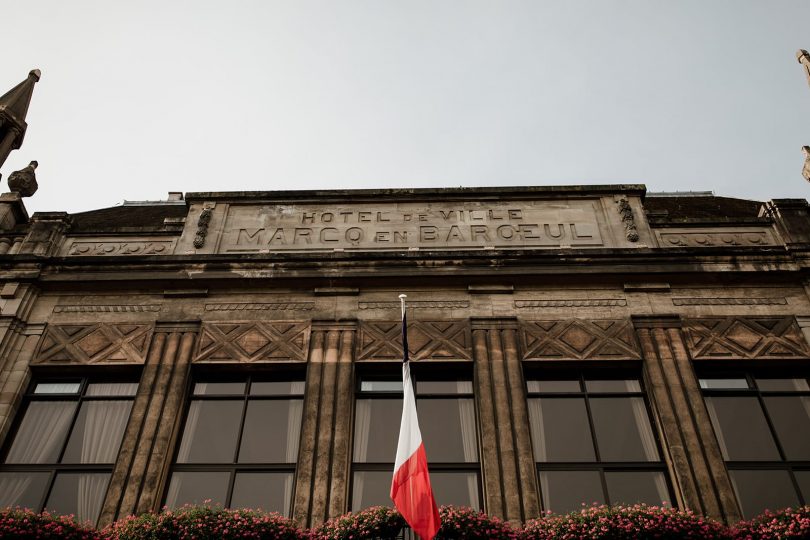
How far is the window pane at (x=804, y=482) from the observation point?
10945mm

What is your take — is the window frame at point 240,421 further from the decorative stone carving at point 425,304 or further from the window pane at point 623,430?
the window pane at point 623,430

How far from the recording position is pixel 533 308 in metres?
13.4

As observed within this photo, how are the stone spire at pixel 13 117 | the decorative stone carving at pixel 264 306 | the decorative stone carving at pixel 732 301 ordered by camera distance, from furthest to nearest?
the stone spire at pixel 13 117, the decorative stone carving at pixel 264 306, the decorative stone carving at pixel 732 301

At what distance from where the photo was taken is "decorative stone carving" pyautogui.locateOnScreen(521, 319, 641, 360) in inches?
495

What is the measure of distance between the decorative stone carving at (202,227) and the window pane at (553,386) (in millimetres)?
6887

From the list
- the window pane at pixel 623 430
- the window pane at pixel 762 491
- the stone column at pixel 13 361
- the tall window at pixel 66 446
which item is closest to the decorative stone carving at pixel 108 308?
the stone column at pixel 13 361

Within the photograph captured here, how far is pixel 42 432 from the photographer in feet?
39.8

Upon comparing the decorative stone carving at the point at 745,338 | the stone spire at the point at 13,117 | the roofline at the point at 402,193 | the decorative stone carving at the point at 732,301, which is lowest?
the decorative stone carving at the point at 745,338

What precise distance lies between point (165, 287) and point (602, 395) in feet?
26.4

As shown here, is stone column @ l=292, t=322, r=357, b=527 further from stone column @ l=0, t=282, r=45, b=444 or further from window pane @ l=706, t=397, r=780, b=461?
window pane @ l=706, t=397, r=780, b=461

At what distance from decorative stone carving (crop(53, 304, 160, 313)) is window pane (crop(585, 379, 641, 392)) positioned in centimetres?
780

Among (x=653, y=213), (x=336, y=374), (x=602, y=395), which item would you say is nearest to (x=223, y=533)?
(x=336, y=374)

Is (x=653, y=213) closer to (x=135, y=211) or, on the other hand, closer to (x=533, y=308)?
(x=533, y=308)

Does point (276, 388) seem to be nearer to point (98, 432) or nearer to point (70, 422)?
point (98, 432)
